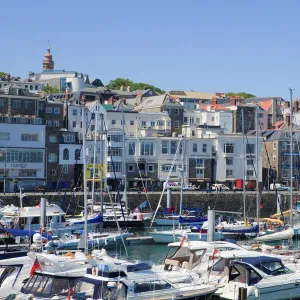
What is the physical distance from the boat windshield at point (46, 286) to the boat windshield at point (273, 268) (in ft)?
28.0

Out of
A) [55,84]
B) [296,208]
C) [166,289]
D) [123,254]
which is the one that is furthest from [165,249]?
[55,84]

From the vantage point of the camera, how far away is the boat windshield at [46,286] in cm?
2641

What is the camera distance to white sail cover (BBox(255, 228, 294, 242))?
52403 millimetres

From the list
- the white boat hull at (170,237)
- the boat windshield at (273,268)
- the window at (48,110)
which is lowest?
the white boat hull at (170,237)

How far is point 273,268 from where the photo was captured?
31172mm

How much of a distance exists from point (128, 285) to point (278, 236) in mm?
28016

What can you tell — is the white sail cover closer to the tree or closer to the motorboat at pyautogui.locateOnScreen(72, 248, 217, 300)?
the motorboat at pyautogui.locateOnScreen(72, 248, 217, 300)

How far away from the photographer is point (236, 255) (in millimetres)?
31844

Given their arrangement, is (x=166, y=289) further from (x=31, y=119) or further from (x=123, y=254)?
(x=31, y=119)

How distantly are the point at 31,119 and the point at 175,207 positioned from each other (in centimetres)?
1820

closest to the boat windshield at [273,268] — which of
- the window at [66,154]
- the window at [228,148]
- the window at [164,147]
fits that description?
the window at [66,154]

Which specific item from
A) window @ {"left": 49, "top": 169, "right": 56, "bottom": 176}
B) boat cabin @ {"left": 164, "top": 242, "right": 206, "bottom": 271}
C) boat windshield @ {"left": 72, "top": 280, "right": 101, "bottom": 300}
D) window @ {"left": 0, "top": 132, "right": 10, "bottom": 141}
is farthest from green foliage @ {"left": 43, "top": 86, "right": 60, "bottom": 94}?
boat windshield @ {"left": 72, "top": 280, "right": 101, "bottom": 300}

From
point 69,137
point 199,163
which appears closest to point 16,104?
point 69,137

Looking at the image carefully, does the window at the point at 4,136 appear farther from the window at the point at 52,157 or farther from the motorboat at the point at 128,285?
the motorboat at the point at 128,285
